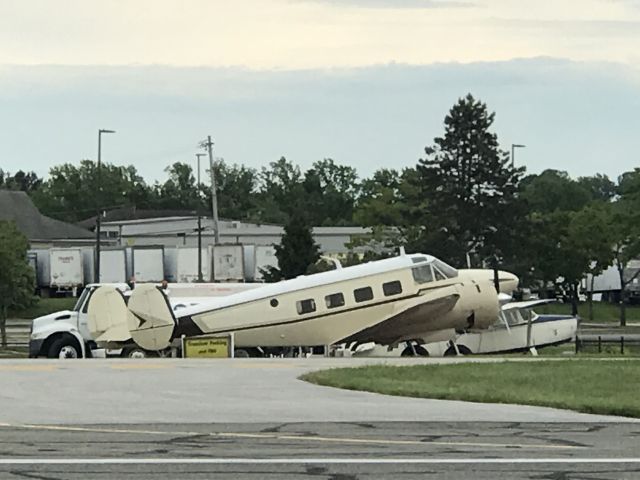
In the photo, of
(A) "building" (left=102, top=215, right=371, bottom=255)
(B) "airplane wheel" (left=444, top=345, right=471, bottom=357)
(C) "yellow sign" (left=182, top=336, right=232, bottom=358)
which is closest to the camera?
(C) "yellow sign" (left=182, top=336, right=232, bottom=358)

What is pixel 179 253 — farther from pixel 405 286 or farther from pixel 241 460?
pixel 241 460

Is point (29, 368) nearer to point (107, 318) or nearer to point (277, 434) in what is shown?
point (107, 318)

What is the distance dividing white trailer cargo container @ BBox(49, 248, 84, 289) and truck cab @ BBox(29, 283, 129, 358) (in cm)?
4904

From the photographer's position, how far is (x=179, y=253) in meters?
84.3

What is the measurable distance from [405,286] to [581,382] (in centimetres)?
1484

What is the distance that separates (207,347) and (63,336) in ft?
15.3

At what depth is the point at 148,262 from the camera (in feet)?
273

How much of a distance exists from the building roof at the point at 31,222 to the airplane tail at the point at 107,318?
8754cm

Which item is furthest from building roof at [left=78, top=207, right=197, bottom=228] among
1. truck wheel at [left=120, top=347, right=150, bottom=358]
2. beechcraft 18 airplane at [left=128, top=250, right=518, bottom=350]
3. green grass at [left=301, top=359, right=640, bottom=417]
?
green grass at [left=301, top=359, right=640, bottom=417]

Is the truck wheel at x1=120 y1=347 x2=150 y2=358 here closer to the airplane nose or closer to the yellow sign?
the yellow sign

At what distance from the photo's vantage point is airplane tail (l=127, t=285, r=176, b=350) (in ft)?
114

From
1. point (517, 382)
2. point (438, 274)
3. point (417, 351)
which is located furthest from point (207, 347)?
point (517, 382)

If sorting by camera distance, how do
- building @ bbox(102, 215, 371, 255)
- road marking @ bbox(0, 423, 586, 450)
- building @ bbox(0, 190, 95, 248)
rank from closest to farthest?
road marking @ bbox(0, 423, 586, 450)
building @ bbox(102, 215, 371, 255)
building @ bbox(0, 190, 95, 248)

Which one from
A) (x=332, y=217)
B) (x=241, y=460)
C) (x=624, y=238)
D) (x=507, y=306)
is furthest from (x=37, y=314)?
(x=332, y=217)
